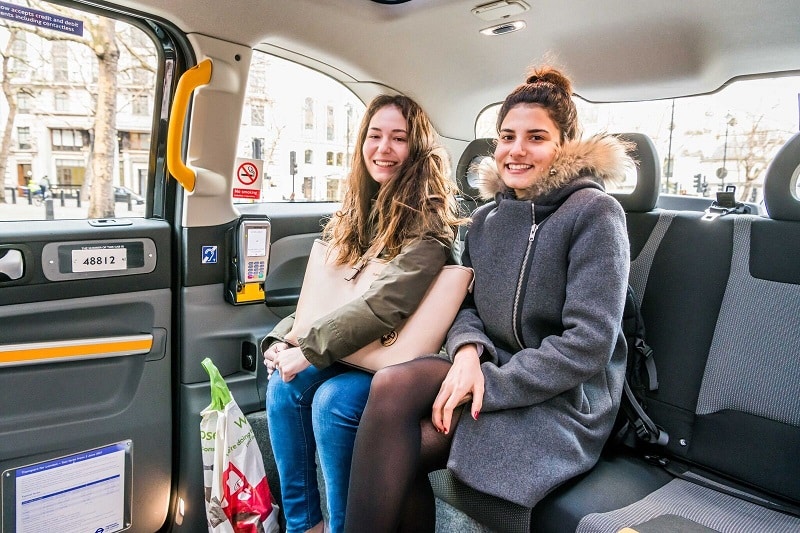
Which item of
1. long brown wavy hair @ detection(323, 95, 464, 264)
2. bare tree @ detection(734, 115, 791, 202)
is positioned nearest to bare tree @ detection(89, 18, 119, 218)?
long brown wavy hair @ detection(323, 95, 464, 264)

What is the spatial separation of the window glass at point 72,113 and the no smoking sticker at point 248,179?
35cm

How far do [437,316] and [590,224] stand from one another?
511 millimetres

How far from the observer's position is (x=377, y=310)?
5.55ft

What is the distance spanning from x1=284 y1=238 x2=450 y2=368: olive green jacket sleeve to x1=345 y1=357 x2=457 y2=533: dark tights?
17 centimetres

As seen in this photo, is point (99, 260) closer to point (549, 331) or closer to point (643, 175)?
point (549, 331)

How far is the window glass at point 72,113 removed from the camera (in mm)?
1854

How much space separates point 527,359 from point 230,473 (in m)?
1.12

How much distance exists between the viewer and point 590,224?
5.02ft

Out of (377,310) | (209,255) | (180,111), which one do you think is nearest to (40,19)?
(180,111)

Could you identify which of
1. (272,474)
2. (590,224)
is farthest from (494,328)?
(272,474)

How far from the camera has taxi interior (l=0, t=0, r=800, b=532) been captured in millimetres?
1599

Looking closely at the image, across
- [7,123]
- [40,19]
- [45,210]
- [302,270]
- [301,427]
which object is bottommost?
[301,427]

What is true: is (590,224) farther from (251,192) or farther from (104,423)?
(104,423)

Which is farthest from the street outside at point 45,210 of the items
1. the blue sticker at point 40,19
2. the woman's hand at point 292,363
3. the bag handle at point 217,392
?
the woman's hand at point 292,363
